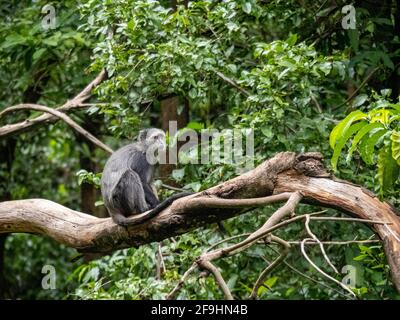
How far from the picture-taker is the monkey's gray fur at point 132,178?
5719mm

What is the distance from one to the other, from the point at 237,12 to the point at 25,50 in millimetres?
2190

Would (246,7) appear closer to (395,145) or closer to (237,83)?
(237,83)

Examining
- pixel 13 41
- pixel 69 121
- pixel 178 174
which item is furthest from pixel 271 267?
pixel 13 41

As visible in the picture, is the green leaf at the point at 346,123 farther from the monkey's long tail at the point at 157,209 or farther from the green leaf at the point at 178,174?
the green leaf at the point at 178,174

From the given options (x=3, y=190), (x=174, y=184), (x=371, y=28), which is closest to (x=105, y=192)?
(x=174, y=184)

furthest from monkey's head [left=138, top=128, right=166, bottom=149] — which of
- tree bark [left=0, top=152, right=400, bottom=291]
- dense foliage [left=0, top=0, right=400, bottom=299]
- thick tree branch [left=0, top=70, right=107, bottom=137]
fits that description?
tree bark [left=0, top=152, right=400, bottom=291]

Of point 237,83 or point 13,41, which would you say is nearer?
point 237,83

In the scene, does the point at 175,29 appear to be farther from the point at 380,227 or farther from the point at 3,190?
the point at 3,190

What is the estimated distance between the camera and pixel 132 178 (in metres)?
5.97

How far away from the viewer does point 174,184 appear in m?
7.01

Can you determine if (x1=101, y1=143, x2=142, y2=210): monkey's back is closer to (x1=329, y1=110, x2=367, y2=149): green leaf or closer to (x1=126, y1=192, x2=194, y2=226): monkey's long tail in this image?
(x1=126, y1=192, x2=194, y2=226): monkey's long tail

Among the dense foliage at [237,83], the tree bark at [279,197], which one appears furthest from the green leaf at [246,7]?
the tree bark at [279,197]
